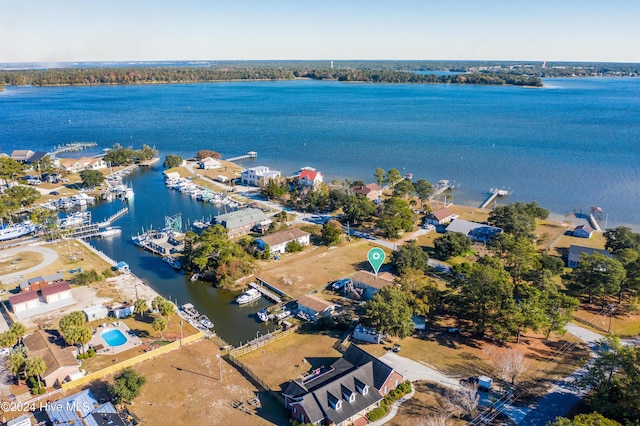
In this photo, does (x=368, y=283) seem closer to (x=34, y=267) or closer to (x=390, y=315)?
(x=390, y=315)

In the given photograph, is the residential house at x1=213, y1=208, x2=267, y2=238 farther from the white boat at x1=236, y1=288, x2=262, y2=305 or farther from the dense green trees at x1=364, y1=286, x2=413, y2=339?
the dense green trees at x1=364, y1=286, x2=413, y2=339

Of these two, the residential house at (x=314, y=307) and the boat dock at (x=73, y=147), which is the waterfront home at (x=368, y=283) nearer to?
the residential house at (x=314, y=307)

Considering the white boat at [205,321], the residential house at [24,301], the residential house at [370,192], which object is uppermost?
the residential house at [370,192]

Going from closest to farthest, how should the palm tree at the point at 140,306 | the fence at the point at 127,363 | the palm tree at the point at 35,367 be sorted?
1. the palm tree at the point at 35,367
2. the fence at the point at 127,363
3. the palm tree at the point at 140,306

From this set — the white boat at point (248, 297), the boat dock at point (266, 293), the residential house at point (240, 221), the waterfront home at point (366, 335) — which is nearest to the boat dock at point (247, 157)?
the residential house at point (240, 221)

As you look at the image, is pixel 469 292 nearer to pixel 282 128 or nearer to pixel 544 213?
pixel 544 213

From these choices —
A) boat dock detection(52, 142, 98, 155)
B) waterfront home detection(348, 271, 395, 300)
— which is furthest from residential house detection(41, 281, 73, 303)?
boat dock detection(52, 142, 98, 155)
